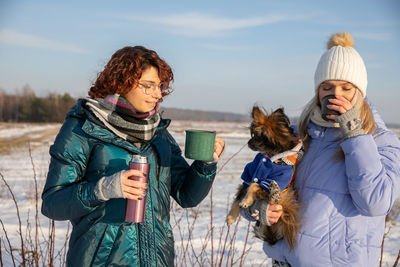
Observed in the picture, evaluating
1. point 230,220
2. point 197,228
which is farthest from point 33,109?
point 230,220

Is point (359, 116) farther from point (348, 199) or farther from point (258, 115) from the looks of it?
point (258, 115)

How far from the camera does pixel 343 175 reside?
1.78 metres

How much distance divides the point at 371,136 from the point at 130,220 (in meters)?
1.34

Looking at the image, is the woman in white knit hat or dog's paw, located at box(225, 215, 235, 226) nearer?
the woman in white knit hat

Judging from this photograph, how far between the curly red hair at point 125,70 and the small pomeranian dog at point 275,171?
2.32 ft

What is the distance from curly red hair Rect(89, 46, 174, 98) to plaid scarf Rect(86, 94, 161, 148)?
0.25 ft

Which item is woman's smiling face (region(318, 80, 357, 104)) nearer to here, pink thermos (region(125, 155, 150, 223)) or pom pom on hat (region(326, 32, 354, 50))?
pom pom on hat (region(326, 32, 354, 50))

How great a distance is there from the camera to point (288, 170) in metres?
1.95

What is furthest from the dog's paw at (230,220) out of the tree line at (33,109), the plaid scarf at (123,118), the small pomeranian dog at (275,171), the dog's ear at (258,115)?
the tree line at (33,109)

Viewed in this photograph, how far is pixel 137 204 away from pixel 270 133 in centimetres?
95

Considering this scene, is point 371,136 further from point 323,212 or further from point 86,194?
point 86,194

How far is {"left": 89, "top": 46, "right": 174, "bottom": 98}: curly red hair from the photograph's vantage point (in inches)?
72.1

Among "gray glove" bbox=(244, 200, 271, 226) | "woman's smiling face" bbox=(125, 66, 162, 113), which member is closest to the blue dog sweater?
"gray glove" bbox=(244, 200, 271, 226)

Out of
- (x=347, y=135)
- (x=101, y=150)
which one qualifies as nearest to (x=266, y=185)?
(x=347, y=135)
